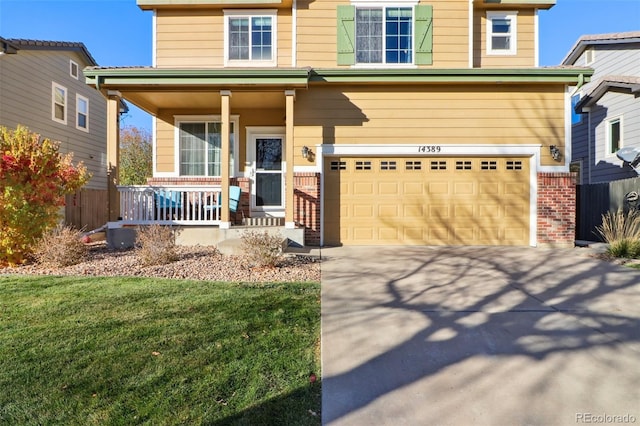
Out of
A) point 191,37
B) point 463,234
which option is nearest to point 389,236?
point 463,234

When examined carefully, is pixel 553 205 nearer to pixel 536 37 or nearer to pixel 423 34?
pixel 536 37

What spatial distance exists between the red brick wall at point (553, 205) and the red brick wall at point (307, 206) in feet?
17.7

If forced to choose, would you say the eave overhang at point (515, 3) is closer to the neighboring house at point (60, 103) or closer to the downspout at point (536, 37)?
the downspout at point (536, 37)

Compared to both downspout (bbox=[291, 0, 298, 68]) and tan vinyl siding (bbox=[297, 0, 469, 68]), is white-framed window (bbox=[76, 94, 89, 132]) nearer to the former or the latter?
downspout (bbox=[291, 0, 298, 68])

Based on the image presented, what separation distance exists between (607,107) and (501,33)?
6.69 m

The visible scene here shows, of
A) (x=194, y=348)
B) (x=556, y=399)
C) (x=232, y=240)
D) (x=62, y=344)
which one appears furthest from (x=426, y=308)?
(x=232, y=240)

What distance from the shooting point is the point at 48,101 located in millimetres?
12945

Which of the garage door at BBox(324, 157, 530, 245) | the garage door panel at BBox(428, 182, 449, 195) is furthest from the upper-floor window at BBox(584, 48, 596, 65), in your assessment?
the garage door panel at BBox(428, 182, 449, 195)

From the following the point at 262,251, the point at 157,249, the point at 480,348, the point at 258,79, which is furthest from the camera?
the point at 258,79

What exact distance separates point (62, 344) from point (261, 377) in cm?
194

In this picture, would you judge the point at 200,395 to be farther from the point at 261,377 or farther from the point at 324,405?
the point at 324,405

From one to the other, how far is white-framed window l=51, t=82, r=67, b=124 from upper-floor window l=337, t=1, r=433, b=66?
10704 mm

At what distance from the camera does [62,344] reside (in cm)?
331

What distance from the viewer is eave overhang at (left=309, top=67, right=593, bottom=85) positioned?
864 centimetres
